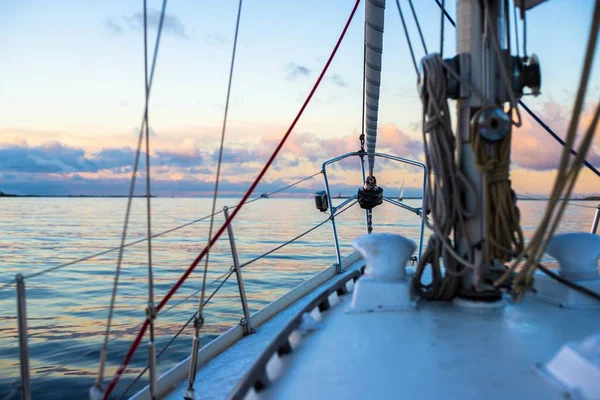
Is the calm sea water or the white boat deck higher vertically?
the white boat deck

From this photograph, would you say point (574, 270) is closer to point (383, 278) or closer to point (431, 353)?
point (383, 278)

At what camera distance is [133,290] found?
→ 958 cm

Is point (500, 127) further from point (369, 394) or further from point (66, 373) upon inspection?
point (66, 373)

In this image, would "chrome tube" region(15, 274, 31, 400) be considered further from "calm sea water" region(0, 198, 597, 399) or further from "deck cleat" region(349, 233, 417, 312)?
"deck cleat" region(349, 233, 417, 312)

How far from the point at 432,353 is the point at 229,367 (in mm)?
2149

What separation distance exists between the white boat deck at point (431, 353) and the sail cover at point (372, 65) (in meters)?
3.14

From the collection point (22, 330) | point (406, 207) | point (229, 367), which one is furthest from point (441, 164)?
point (406, 207)

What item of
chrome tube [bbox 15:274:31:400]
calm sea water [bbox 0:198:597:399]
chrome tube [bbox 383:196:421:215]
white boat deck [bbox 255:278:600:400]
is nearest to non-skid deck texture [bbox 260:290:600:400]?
white boat deck [bbox 255:278:600:400]

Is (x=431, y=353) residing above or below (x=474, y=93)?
below

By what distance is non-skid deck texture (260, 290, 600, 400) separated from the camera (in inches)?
64.9

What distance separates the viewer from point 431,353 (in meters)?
1.93

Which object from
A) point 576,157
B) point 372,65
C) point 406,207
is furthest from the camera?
point 406,207

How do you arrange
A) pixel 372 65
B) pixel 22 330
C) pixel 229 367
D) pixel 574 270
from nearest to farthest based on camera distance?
pixel 22 330 < pixel 574 270 < pixel 229 367 < pixel 372 65

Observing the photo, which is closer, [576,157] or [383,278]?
[576,157]
